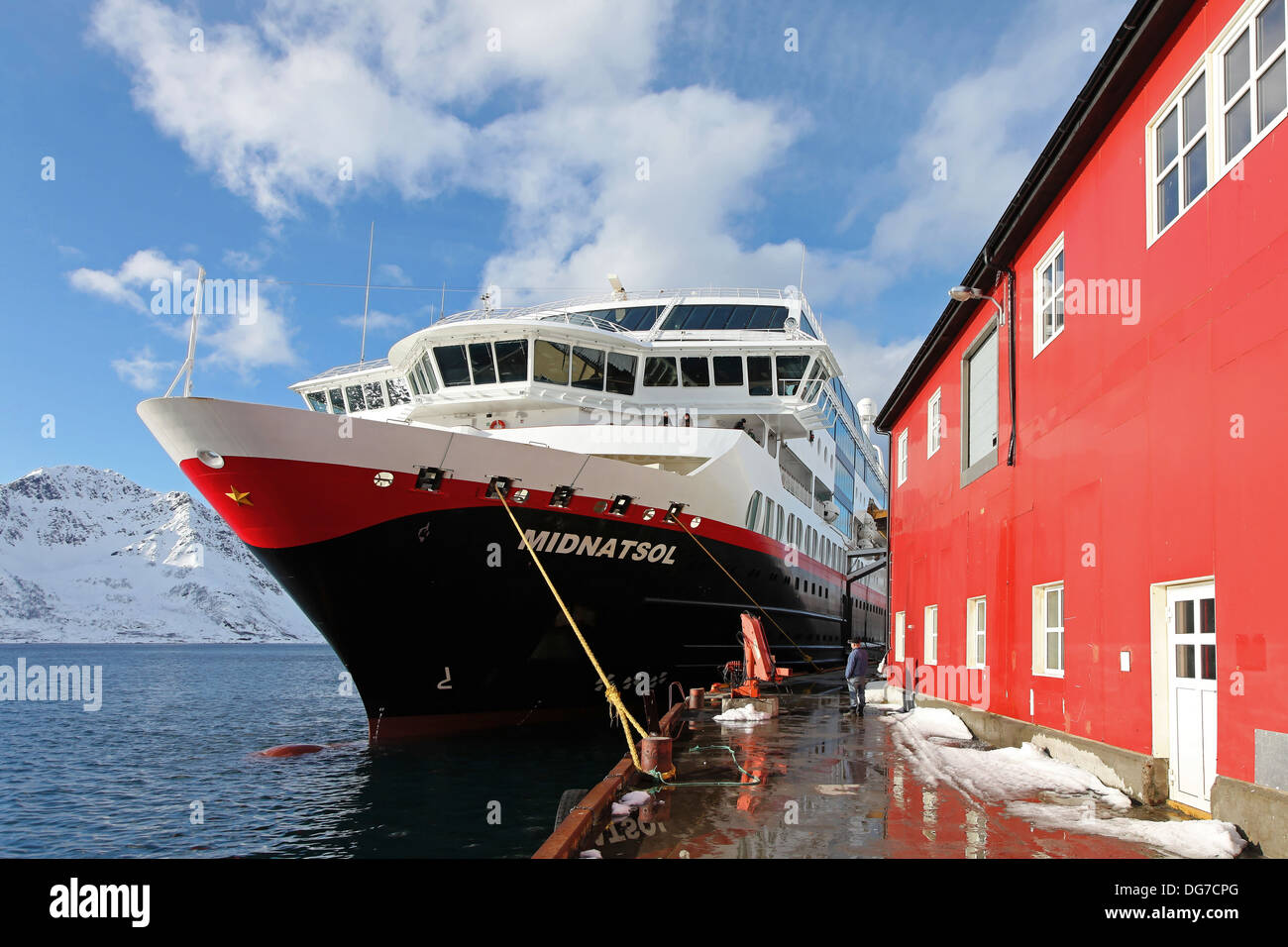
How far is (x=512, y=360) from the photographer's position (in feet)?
58.8

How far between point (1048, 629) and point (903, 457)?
10.2 meters

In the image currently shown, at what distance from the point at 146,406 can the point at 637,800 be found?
941 cm

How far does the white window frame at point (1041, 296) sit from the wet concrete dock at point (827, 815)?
4.98 meters

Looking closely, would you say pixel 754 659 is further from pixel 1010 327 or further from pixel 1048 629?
pixel 1010 327

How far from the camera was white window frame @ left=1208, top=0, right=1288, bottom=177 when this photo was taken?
552 centimetres

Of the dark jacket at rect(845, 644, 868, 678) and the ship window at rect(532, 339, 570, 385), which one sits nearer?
the dark jacket at rect(845, 644, 868, 678)

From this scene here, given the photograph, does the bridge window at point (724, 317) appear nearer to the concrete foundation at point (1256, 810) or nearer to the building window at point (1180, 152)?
the building window at point (1180, 152)

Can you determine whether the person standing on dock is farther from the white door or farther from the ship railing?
the white door

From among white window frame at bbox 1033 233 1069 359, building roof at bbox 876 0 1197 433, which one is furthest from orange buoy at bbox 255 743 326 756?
white window frame at bbox 1033 233 1069 359

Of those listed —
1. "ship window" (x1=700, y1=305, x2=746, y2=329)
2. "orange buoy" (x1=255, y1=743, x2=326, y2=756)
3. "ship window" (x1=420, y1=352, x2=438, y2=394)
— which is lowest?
"orange buoy" (x1=255, y1=743, x2=326, y2=756)

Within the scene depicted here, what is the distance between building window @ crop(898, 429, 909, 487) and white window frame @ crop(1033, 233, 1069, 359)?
27.6ft

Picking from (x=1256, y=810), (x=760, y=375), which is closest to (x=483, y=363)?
(x=760, y=375)
